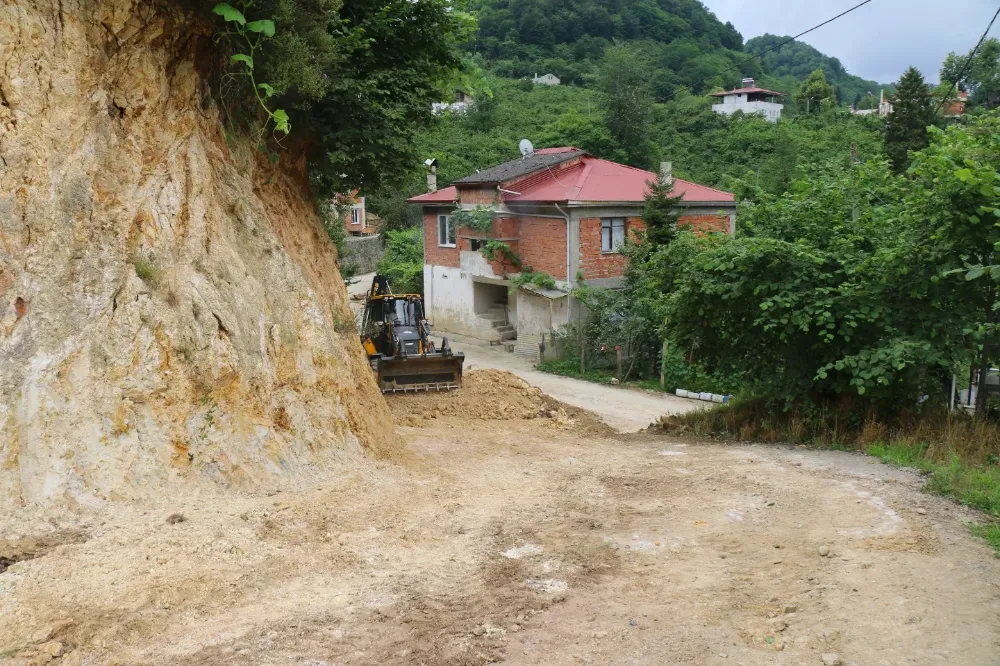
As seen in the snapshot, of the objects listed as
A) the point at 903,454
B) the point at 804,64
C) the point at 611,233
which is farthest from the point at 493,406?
the point at 804,64

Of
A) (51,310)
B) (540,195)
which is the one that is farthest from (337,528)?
(540,195)

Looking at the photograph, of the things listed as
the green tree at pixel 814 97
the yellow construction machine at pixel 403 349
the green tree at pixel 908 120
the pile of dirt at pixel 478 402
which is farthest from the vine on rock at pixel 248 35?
the green tree at pixel 814 97

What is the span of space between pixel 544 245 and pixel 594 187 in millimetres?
2579

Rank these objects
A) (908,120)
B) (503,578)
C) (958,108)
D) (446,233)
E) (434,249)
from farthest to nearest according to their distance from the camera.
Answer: (958,108) < (908,120) < (434,249) < (446,233) < (503,578)

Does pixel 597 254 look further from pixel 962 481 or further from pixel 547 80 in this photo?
pixel 547 80

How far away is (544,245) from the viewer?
26969 millimetres

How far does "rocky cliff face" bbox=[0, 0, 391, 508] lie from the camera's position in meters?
6.46

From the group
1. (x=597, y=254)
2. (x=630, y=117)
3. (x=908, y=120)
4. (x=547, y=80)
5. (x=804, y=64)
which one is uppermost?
(x=804, y=64)

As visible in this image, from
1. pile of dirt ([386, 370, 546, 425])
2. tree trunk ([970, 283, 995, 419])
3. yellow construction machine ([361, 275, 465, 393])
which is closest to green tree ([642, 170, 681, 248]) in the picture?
yellow construction machine ([361, 275, 465, 393])

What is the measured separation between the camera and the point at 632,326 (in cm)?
2431

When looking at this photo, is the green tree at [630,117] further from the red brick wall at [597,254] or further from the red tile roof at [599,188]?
the red brick wall at [597,254]

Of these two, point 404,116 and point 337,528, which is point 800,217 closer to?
point 404,116

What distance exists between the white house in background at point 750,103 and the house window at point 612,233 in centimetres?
3448

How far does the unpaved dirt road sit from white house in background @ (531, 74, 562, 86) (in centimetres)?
6640
